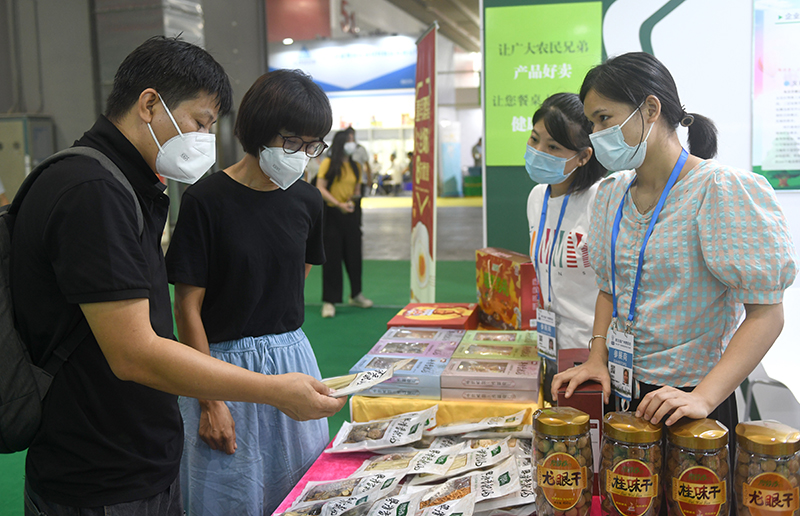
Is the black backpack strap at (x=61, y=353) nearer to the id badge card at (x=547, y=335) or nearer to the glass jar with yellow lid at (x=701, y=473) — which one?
the glass jar with yellow lid at (x=701, y=473)

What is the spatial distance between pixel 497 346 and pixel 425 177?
2632 mm

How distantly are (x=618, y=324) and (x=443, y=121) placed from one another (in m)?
17.2

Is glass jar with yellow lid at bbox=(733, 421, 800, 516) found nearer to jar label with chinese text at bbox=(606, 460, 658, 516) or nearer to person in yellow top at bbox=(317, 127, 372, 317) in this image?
jar label with chinese text at bbox=(606, 460, 658, 516)

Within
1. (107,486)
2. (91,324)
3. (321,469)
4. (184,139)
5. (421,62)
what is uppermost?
(421,62)

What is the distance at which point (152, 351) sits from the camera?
3.51ft

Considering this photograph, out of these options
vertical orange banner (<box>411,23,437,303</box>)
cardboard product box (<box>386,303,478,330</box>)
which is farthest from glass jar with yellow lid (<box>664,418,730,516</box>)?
vertical orange banner (<box>411,23,437,303</box>)

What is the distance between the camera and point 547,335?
188 centimetres

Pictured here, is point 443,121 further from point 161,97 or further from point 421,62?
point 161,97

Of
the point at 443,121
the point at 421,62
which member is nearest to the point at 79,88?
the point at 421,62

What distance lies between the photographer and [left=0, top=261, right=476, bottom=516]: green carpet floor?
3135 mm

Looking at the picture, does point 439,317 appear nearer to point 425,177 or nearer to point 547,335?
point 547,335

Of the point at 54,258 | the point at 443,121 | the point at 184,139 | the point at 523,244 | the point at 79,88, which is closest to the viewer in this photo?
the point at 54,258

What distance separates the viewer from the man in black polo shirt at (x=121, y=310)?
1.02 m

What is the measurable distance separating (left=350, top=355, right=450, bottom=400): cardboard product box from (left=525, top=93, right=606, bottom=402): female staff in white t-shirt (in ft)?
1.16
